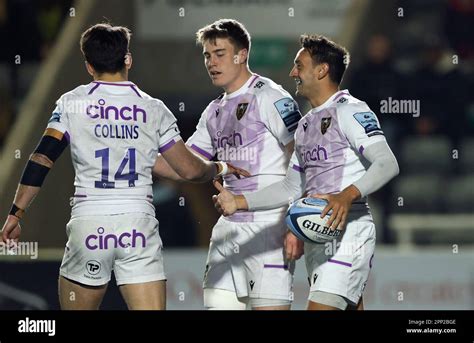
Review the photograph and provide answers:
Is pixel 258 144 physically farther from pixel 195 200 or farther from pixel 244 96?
pixel 195 200

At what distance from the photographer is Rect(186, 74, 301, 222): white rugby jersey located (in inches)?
271

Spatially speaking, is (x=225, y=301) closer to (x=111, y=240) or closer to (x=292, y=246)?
(x=292, y=246)

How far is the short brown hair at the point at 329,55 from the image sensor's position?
6645mm

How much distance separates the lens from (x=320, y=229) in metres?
6.25

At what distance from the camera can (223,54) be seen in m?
7.04

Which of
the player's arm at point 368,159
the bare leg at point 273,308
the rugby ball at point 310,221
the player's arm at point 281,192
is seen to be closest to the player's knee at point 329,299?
the rugby ball at point 310,221

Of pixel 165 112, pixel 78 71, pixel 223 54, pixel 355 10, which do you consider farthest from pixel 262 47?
pixel 165 112

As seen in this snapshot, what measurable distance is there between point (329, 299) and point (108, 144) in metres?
1.34

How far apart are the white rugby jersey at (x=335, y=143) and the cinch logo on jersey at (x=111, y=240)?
979mm

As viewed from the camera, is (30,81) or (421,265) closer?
(421,265)

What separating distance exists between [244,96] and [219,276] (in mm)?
1006

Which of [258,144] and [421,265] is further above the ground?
[258,144]

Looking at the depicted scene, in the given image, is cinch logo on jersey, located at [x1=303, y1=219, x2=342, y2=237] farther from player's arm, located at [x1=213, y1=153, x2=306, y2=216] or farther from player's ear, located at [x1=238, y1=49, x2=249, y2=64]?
player's ear, located at [x1=238, y1=49, x2=249, y2=64]

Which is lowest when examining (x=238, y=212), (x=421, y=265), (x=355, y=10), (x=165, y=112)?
(x=421, y=265)
